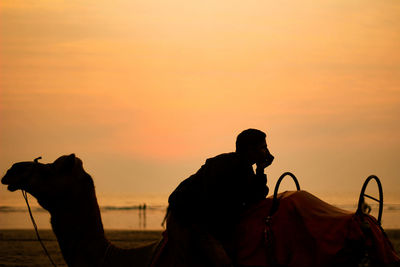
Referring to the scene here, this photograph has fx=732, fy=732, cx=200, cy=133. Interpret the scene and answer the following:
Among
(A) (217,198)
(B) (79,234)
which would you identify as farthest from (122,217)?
(A) (217,198)

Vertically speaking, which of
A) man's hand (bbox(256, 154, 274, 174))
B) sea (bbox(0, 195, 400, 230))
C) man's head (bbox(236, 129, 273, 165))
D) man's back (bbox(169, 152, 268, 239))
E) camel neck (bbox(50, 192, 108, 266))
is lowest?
sea (bbox(0, 195, 400, 230))

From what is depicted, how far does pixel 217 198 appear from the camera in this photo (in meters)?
7.31

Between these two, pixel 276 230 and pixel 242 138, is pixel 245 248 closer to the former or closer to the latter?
pixel 276 230

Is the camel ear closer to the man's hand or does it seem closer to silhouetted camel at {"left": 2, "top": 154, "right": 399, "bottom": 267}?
silhouetted camel at {"left": 2, "top": 154, "right": 399, "bottom": 267}

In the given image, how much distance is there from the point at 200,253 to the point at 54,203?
1.85 m

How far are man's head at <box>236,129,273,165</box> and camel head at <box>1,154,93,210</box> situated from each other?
1.94 m

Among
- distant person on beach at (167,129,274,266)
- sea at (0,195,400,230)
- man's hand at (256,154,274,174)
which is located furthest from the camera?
sea at (0,195,400,230)

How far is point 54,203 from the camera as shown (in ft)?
26.8

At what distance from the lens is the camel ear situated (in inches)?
320

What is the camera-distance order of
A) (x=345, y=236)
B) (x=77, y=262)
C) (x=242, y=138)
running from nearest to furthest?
(x=345, y=236)
(x=242, y=138)
(x=77, y=262)

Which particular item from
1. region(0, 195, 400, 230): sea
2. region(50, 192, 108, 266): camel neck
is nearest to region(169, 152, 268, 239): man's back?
region(50, 192, 108, 266): camel neck

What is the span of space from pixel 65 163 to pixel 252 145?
86.4 inches

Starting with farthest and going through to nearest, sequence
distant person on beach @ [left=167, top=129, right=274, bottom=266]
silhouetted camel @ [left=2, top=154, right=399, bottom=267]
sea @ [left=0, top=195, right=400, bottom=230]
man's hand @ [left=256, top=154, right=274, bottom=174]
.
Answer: sea @ [left=0, top=195, right=400, bottom=230], silhouetted camel @ [left=2, top=154, right=399, bottom=267], man's hand @ [left=256, top=154, right=274, bottom=174], distant person on beach @ [left=167, top=129, right=274, bottom=266]

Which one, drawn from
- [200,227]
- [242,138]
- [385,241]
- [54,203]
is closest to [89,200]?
[54,203]
